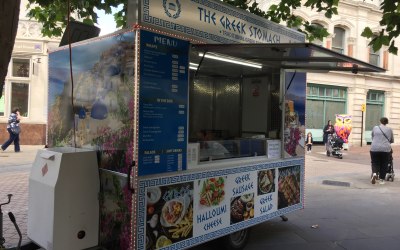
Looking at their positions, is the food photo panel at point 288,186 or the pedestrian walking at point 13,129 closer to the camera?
the food photo panel at point 288,186

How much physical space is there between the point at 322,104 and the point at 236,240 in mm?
21237

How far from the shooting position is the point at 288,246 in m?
5.52

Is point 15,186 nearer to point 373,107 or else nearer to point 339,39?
point 339,39

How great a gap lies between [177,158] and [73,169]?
3.28ft

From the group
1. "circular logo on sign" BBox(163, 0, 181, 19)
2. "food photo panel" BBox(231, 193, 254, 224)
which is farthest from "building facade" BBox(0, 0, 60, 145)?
"circular logo on sign" BBox(163, 0, 181, 19)

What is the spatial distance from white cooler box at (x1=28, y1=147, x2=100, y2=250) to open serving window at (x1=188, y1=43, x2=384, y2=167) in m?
1.09

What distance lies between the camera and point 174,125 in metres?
4.04

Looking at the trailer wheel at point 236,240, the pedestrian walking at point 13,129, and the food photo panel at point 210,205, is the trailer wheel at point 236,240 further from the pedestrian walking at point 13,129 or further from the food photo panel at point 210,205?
the pedestrian walking at point 13,129

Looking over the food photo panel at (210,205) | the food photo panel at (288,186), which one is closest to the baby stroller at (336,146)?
the food photo panel at (288,186)

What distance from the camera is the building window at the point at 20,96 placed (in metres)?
16.8

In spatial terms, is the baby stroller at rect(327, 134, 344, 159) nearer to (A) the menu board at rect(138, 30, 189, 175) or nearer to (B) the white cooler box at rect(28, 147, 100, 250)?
(A) the menu board at rect(138, 30, 189, 175)

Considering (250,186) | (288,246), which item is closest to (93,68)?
(250,186)

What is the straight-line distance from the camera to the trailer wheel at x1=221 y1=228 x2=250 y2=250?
4980mm

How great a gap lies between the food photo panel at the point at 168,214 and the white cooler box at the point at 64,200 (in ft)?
1.94
